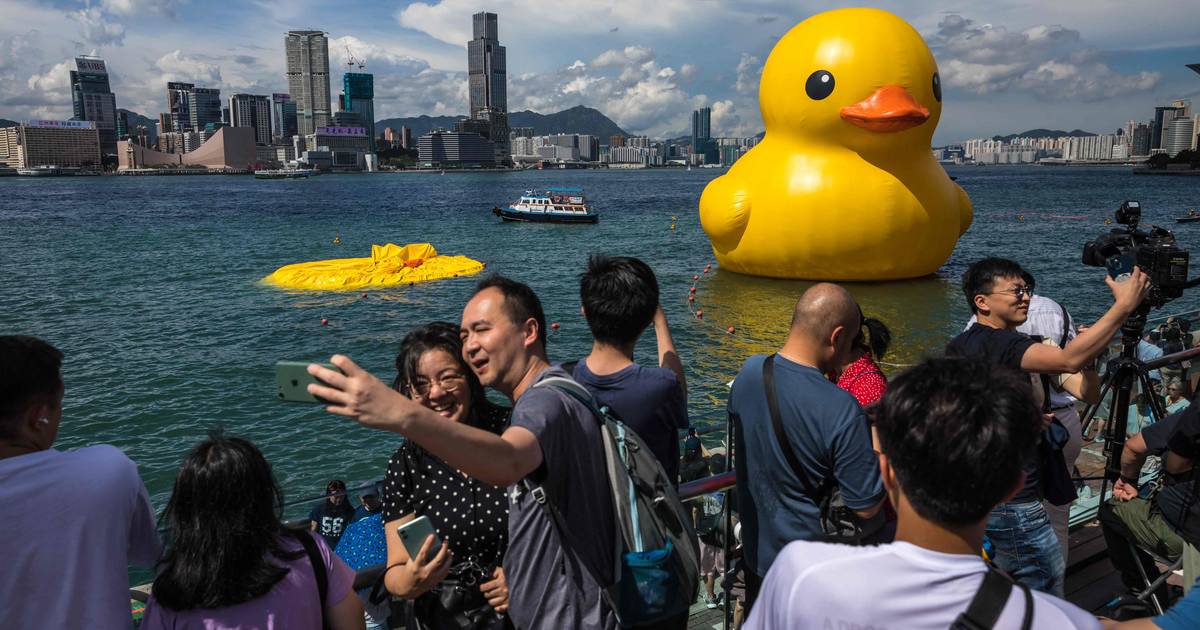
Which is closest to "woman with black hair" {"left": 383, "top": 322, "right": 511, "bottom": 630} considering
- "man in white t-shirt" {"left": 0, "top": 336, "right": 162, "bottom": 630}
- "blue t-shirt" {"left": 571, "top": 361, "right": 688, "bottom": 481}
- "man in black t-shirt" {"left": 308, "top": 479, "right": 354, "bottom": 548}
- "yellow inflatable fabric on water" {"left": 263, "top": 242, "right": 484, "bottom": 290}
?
"blue t-shirt" {"left": 571, "top": 361, "right": 688, "bottom": 481}

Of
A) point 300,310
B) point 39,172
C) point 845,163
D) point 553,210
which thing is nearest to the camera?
point 845,163

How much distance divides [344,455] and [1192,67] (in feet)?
226

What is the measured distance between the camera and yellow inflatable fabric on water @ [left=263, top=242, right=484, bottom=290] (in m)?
23.4

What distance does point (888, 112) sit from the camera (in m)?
14.7

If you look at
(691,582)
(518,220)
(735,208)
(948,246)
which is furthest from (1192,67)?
(691,582)

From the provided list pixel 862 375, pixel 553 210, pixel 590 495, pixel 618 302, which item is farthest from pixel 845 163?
pixel 553 210

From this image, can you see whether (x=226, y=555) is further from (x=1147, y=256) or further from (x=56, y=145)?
(x=56, y=145)

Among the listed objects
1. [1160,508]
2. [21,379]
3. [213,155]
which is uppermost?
[213,155]

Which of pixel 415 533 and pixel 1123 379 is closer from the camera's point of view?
pixel 415 533

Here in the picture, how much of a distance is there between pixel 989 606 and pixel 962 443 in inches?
11.6

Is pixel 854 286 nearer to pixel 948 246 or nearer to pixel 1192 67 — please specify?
pixel 948 246

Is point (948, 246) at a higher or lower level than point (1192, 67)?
lower

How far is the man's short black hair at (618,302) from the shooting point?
272cm

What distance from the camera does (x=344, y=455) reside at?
10.8 metres
